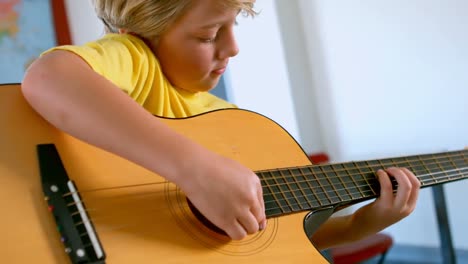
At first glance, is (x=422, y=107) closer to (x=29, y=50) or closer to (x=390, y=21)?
(x=390, y=21)

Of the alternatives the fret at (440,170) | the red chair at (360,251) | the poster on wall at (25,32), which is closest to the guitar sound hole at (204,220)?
the fret at (440,170)

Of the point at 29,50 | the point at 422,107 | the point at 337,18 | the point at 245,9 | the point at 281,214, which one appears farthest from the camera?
the point at 337,18

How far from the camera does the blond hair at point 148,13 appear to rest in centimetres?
78

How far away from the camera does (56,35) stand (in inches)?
74.6

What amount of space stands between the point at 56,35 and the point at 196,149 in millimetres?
1507

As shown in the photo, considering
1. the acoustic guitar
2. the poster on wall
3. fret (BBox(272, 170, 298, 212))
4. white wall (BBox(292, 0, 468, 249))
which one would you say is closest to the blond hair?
the acoustic guitar

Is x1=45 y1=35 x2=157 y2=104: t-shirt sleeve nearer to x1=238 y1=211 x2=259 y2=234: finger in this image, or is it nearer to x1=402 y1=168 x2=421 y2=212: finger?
x1=238 y1=211 x2=259 y2=234: finger

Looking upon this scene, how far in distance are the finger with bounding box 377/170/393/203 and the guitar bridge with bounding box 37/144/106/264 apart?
51cm

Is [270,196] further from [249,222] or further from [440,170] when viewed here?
[440,170]

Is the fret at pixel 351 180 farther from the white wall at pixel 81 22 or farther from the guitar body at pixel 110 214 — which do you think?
the white wall at pixel 81 22

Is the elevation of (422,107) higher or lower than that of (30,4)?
lower

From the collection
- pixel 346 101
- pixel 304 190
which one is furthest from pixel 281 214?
→ pixel 346 101

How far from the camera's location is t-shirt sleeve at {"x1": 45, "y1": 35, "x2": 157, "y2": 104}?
625 mm

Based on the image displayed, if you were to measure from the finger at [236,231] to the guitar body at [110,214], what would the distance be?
3 cm
